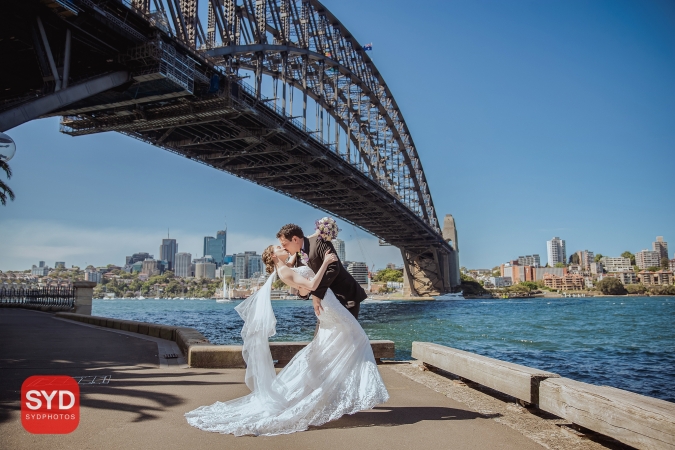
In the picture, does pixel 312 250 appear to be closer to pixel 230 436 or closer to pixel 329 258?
pixel 329 258

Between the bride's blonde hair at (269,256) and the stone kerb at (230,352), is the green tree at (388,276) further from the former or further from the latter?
the bride's blonde hair at (269,256)

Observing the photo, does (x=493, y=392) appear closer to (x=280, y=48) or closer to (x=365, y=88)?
(x=280, y=48)

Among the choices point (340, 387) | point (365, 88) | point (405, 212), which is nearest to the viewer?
point (340, 387)

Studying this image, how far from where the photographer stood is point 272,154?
3469 cm

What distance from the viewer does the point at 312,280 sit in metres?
4.12

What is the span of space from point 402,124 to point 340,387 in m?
67.5

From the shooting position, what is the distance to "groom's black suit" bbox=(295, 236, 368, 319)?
4.11 m

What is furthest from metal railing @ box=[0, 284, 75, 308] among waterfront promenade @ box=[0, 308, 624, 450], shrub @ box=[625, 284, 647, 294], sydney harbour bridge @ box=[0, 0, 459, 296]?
shrub @ box=[625, 284, 647, 294]

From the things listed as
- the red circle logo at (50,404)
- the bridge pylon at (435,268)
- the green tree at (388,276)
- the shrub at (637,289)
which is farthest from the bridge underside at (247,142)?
the shrub at (637,289)

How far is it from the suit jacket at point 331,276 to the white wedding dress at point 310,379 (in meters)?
0.10

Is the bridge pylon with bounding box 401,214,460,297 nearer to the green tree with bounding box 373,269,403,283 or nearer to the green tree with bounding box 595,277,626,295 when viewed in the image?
the green tree with bounding box 373,269,403,283

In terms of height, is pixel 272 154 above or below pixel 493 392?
above

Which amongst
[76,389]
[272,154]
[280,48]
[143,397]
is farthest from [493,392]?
[280,48]

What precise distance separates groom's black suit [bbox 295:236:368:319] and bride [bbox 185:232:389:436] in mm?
65
